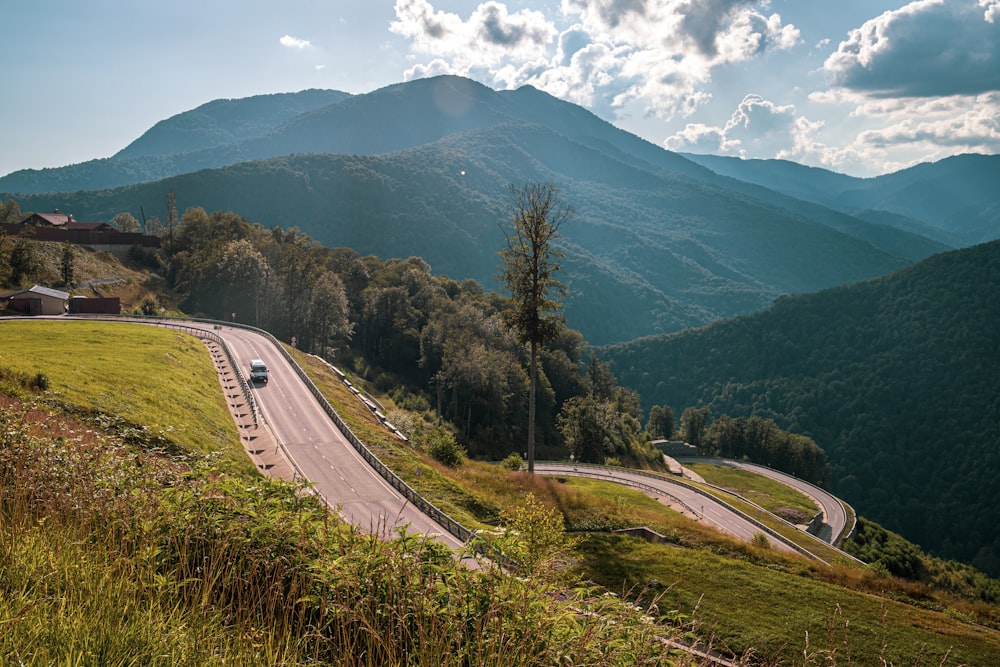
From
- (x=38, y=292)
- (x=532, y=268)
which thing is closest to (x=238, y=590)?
(x=532, y=268)

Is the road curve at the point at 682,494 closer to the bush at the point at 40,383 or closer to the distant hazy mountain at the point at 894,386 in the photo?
the bush at the point at 40,383

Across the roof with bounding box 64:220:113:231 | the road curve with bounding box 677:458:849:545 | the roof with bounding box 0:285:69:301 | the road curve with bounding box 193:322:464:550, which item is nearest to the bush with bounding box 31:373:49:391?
the road curve with bounding box 193:322:464:550

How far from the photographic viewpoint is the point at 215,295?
240 ft

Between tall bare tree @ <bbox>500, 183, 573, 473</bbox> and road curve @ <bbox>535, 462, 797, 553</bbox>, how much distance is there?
20873 millimetres

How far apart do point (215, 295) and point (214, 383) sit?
40.4m

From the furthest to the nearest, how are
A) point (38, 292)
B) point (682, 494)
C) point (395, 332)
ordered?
point (395, 332) → point (38, 292) → point (682, 494)

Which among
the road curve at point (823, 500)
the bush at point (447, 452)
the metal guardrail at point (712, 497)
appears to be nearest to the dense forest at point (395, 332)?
the metal guardrail at point (712, 497)

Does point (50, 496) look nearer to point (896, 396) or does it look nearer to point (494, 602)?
point (494, 602)

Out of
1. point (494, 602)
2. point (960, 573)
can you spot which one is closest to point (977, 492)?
point (960, 573)

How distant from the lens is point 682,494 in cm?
4969

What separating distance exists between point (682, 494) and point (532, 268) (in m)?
30.2

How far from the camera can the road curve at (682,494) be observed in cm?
4262

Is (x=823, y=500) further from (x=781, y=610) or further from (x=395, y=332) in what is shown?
(x=781, y=610)

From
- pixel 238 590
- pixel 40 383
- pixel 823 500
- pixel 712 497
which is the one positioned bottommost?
pixel 823 500
